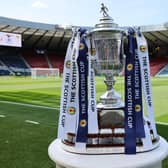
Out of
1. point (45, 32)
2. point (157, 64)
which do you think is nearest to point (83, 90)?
point (45, 32)

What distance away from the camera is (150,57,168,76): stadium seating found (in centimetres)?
4334

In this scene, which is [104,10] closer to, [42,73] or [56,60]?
[42,73]

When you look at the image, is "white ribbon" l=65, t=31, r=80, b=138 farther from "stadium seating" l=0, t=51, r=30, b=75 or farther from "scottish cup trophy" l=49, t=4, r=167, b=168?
"stadium seating" l=0, t=51, r=30, b=75

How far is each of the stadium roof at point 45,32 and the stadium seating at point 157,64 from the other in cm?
309

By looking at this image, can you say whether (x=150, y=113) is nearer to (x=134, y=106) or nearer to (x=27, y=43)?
(x=134, y=106)

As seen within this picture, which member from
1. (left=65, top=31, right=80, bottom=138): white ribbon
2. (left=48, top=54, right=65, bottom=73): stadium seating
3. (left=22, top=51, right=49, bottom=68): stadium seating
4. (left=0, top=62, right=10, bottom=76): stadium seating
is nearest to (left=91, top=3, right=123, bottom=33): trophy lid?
(left=65, top=31, right=80, bottom=138): white ribbon

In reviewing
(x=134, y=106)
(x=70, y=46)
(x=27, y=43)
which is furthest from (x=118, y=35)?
(x=27, y=43)

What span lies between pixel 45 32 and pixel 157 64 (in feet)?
63.5

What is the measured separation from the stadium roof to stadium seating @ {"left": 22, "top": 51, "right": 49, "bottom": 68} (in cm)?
142

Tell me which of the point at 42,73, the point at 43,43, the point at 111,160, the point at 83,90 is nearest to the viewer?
the point at 111,160

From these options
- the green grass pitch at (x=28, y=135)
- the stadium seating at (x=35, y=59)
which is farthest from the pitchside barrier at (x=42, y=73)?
the green grass pitch at (x=28, y=135)

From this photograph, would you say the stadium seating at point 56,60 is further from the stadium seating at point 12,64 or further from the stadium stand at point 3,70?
the stadium stand at point 3,70

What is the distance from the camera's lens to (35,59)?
45906mm

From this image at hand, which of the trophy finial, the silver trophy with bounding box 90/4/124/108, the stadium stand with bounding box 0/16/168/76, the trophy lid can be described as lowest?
the silver trophy with bounding box 90/4/124/108
